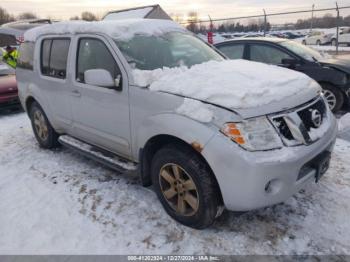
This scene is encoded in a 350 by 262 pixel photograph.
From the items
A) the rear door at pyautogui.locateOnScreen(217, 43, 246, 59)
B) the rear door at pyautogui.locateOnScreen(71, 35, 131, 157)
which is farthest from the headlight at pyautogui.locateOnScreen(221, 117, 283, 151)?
the rear door at pyautogui.locateOnScreen(217, 43, 246, 59)

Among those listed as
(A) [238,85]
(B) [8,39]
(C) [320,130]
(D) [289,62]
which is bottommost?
(C) [320,130]

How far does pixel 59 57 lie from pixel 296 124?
318cm

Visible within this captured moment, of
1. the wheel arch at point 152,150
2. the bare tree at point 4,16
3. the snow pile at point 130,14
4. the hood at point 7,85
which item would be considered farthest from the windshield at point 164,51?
the bare tree at point 4,16

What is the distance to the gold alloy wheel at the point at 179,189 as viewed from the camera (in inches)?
116

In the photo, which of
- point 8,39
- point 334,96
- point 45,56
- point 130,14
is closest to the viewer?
point 45,56

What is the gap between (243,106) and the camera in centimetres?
263

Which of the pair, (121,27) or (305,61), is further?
(305,61)

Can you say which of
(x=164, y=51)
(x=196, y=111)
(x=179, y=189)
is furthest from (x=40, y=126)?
(x=196, y=111)

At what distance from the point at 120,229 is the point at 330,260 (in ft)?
6.02

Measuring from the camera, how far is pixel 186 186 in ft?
9.78

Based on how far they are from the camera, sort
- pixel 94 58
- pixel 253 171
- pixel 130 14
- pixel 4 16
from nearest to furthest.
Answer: pixel 253 171 → pixel 94 58 → pixel 130 14 → pixel 4 16

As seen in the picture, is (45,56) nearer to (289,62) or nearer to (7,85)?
(7,85)

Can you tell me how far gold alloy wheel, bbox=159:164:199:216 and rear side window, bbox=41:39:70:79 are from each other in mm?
2093

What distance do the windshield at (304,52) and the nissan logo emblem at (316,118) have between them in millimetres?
3804
